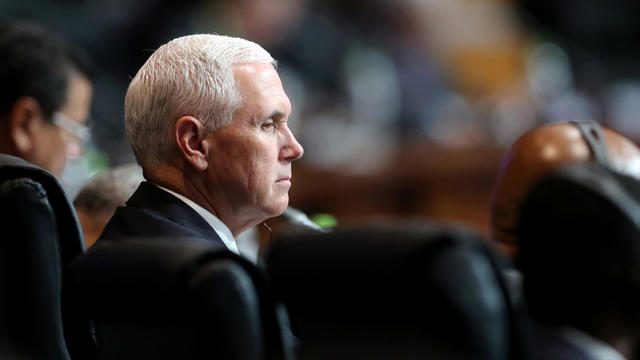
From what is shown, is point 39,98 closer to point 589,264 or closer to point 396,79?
point 589,264

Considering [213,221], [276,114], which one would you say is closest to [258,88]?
[276,114]

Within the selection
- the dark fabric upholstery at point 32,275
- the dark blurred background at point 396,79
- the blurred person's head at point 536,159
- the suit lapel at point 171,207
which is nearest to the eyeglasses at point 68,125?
the suit lapel at point 171,207

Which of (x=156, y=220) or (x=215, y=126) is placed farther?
(x=215, y=126)

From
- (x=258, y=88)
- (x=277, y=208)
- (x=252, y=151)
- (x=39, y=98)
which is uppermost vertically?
(x=258, y=88)

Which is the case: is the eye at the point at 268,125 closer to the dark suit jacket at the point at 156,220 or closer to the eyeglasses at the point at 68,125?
the dark suit jacket at the point at 156,220

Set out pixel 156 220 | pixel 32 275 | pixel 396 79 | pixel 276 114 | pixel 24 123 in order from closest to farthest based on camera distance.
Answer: pixel 32 275, pixel 156 220, pixel 276 114, pixel 24 123, pixel 396 79

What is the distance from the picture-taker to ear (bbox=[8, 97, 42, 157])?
A: 8.79ft

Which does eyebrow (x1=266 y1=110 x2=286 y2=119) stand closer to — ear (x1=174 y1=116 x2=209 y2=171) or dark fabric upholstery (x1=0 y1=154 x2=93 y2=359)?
ear (x1=174 y1=116 x2=209 y2=171)

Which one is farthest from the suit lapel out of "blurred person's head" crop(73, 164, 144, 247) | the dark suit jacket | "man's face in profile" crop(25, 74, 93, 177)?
"man's face in profile" crop(25, 74, 93, 177)

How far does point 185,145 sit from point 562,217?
2.96 ft

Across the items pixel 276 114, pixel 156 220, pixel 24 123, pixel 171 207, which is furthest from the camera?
pixel 24 123

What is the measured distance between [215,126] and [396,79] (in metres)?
5.01

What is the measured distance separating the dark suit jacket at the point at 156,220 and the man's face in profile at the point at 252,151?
0.36 feet

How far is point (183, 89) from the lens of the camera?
182 cm
